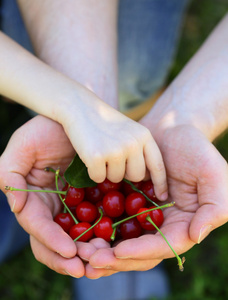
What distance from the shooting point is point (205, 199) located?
143 cm

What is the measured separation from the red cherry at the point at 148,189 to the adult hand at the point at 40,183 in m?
0.33

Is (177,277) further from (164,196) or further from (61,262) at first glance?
(61,262)

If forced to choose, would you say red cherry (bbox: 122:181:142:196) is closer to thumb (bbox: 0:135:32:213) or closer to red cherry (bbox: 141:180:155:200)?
red cherry (bbox: 141:180:155:200)

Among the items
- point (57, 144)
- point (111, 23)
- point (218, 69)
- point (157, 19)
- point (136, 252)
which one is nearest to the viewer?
point (136, 252)

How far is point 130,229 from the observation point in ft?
5.12

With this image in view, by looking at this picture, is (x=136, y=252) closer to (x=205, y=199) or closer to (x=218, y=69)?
(x=205, y=199)

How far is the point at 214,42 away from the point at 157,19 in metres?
0.62

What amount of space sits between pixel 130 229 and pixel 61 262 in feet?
1.04

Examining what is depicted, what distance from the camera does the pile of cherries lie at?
1517mm

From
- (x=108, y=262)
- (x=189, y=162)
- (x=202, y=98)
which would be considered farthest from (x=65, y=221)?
(x=202, y=98)

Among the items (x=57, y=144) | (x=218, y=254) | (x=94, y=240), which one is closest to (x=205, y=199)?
(x=94, y=240)

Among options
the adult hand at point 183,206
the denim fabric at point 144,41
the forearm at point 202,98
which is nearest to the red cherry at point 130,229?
the adult hand at point 183,206

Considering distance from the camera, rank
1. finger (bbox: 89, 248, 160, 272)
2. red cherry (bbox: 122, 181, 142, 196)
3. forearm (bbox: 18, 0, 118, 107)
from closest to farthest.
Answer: finger (bbox: 89, 248, 160, 272) → red cherry (bbox: 122, 181, 142, 196) → forearm (bbox: 18, 0, 118, 107)

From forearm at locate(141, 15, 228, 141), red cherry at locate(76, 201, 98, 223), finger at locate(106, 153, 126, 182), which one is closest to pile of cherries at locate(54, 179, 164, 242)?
red cherry at locate(76, 201, 98, 223)
